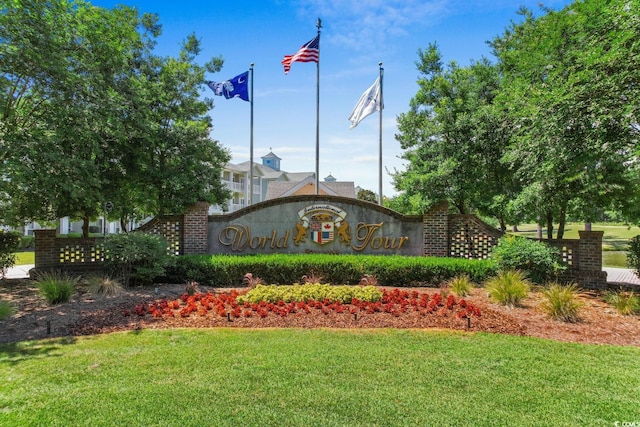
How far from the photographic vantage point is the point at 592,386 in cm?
401

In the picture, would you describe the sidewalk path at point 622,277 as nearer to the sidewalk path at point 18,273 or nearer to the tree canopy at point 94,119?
the tree canopy at point 94,119

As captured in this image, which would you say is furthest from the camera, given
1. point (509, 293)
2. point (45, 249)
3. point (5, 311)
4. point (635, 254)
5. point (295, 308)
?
point (45, 249)

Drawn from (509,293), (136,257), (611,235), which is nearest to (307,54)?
(136,257)

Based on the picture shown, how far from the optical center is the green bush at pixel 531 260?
9492 mm

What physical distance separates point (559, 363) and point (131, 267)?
928 centimetres

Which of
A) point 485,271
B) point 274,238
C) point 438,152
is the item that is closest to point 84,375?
point 274,238

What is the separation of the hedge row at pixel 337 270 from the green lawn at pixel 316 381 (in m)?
4.29

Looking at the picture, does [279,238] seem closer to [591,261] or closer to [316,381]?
[316,381]

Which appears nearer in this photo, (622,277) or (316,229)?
(316,229)

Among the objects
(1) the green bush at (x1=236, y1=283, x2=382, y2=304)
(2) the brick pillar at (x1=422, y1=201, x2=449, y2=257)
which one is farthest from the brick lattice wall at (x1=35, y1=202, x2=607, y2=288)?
(1) the green bush at (x1=236, y1=283, x2=382, y2=304)

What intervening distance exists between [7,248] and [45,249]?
132cm

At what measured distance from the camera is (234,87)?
663 inches

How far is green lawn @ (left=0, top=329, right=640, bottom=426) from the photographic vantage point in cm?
341

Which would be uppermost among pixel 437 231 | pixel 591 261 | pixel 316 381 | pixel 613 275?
pixel 437 231
